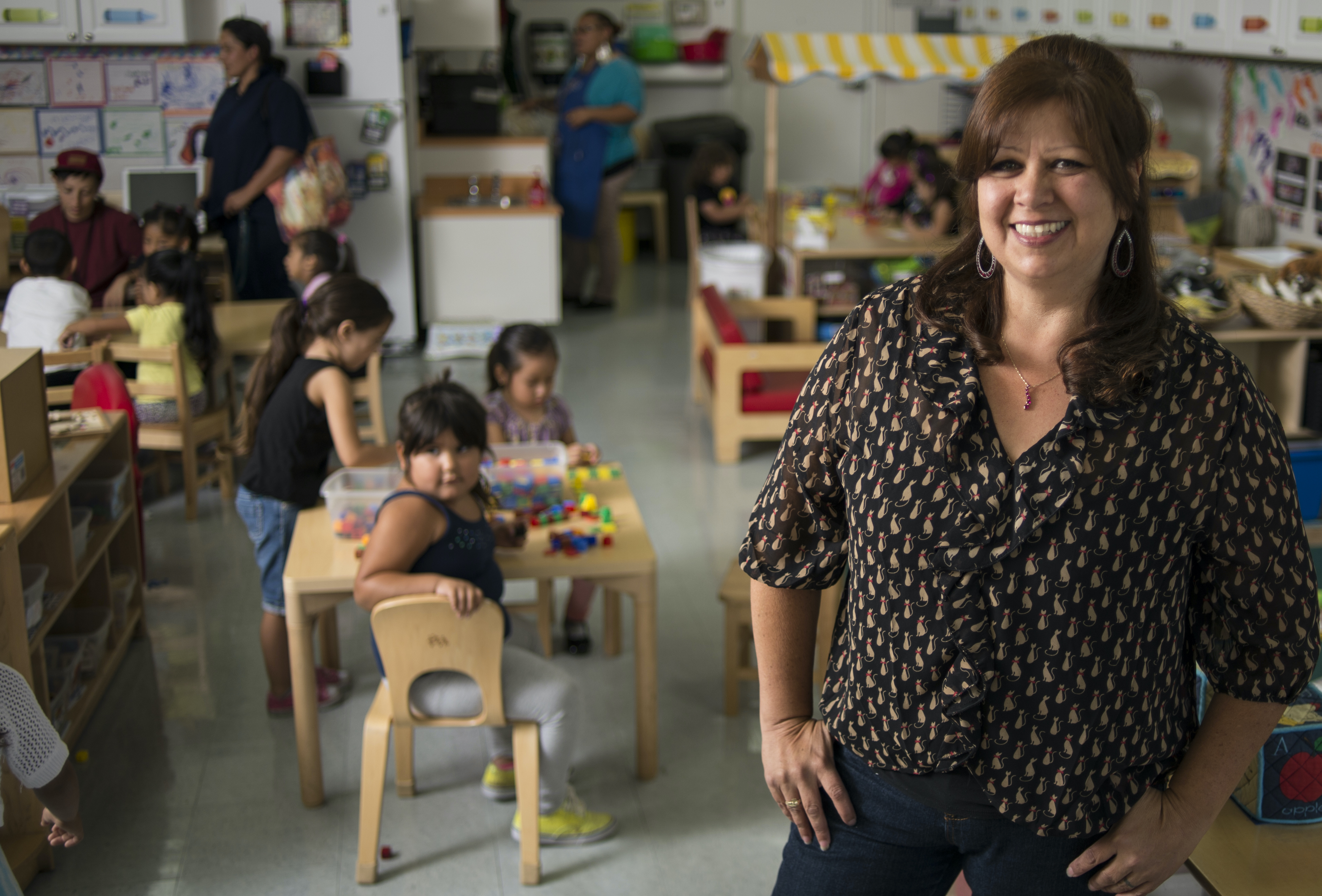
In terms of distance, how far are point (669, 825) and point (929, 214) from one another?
425cm

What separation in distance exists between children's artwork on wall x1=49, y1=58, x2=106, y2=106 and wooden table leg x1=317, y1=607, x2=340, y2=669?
3.95 metres

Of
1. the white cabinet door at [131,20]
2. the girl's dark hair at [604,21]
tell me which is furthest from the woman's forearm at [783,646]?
the girl's dark hair at [604,21]

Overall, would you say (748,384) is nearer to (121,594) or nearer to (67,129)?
(121,594)

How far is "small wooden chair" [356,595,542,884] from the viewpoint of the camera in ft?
7.66

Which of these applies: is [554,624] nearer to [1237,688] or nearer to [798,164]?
[1237,688]

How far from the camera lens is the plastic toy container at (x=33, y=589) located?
2.61 m

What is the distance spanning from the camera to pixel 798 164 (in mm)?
9977

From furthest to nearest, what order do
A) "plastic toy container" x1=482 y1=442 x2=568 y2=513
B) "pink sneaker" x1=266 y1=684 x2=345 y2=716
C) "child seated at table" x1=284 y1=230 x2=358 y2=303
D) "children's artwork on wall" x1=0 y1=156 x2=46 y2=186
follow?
"children's artwork on wall" x1=0 y1=156 x2=46 y2=186
"child seated at table" x1=284 y1=230 x2=358 y2=303
"pink sneaker" x1=266 y1=684 x2=345 y2=716
"plastic toy container" x1=482 y1=442 x2=568 y2=513

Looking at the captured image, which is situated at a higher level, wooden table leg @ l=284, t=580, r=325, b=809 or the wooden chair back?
the wooden chair back

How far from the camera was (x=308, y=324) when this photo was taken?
3066 mm

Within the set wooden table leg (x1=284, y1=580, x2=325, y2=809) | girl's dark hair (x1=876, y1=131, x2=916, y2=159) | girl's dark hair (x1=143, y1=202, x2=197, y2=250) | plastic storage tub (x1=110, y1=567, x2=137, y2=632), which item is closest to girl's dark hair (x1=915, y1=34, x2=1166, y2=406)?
wooden table leg (x1=284, y1=580, x2=325, y2=809)

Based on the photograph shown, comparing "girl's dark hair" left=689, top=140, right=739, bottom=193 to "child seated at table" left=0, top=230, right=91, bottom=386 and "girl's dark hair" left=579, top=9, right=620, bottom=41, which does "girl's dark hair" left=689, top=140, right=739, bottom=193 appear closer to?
"girl's dark hair" left=579, top=9, right=620, bottom=41

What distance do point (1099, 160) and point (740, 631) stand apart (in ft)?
6.80

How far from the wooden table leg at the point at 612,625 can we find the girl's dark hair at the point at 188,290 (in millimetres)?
1960
